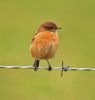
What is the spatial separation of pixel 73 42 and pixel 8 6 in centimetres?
394

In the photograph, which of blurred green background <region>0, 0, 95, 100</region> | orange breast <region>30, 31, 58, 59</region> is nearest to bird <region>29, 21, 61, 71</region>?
orange breast <region>30, 31, 58, 59</region>

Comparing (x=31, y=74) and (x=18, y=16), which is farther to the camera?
(x=18, y=16)

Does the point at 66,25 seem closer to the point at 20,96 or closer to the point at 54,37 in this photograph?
the point at 20,96

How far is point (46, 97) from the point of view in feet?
45.1

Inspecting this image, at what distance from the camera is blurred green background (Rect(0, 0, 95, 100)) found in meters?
13.9

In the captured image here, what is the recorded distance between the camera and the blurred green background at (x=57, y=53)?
45.6ft

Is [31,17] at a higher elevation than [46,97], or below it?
higher

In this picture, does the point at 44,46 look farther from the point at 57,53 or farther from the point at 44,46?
the point at 57,53

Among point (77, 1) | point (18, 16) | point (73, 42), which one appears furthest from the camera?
point (77, 1)

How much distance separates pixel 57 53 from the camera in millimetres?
15336

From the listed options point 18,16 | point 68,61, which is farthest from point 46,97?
point 18,16

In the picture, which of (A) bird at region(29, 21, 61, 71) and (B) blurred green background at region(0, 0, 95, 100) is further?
(B) blurred green background at region(0, 0, 95, 100)

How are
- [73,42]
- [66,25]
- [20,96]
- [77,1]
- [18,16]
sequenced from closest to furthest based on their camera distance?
[20,96], [73,42], [66,25], [18,16], [77,1]

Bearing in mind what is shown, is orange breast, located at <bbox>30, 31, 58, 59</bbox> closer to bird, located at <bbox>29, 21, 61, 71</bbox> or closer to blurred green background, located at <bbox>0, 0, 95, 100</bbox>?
bird, located at <bbox>29, 21, 61, 71</bbox>
